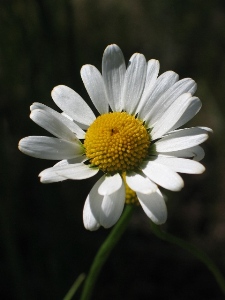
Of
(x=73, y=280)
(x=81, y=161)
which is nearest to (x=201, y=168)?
(x=81, y=161)

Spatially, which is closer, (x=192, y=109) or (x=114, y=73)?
(x=192, y=109)

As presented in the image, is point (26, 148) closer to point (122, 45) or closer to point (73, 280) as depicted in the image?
point (73, 280)

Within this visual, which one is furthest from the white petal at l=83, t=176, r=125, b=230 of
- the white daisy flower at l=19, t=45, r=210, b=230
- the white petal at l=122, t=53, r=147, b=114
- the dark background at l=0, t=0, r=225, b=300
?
the dark background at l=0, t=0, r=225, b=300

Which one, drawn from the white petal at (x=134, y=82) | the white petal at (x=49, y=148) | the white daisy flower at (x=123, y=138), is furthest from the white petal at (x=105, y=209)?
the white petal at (x=134, y=82)

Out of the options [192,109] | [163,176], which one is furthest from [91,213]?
[192,109]

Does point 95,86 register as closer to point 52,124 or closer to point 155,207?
point 52,124

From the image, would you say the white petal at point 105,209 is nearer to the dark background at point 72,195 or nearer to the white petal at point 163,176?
the white petal at point 163,176
